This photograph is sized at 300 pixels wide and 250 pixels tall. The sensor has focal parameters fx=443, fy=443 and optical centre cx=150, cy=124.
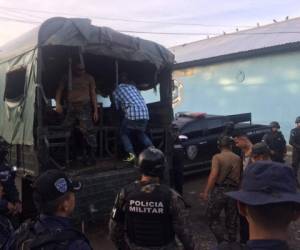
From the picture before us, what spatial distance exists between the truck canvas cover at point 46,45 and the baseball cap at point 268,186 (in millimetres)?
4758

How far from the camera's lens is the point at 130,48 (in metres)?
6.82

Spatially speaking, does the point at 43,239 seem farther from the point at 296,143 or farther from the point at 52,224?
the point at 296,143

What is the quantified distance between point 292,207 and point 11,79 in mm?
6712

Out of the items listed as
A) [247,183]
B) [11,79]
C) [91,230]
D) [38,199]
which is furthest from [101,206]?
[247,183]

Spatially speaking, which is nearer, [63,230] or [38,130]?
[63,230]

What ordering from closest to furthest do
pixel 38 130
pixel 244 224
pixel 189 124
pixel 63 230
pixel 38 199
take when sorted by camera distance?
pixel 63 230 < pixel 38 199 < pixel 244 224 < pixel 38 130 < pixel 189 124

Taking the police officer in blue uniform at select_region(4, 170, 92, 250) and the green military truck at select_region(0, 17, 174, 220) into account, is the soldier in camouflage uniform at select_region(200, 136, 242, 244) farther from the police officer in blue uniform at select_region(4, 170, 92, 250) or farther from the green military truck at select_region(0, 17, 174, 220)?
the police officer in blue uniform at select_region(4, 170, 92, 250)

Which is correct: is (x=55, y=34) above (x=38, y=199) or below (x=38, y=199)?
above

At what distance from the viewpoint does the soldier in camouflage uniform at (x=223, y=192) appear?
17.5 ft

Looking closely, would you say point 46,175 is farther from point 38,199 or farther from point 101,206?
point 101,206

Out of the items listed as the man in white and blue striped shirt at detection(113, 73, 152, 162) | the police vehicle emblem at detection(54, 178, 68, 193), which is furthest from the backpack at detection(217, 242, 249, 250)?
the man in white and blue striped shirt at detection(113, 73, 152, 162)

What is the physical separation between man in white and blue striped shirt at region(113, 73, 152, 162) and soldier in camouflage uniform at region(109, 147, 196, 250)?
3.50 meters

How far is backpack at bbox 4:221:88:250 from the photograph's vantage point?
2186 mm

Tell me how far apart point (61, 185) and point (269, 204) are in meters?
1.28
